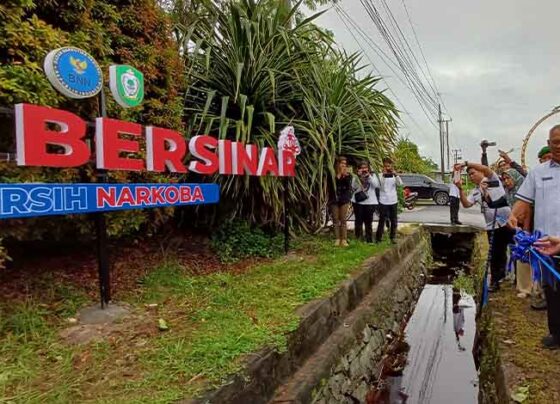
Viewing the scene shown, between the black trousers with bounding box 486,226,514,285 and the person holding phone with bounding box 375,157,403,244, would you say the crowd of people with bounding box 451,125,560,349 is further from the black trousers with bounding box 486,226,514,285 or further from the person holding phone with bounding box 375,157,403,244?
the person holding phone with bounding box 375,157,403,244

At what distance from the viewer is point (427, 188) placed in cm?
2162

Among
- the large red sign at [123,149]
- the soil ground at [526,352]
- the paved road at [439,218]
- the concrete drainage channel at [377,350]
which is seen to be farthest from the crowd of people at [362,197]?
the paved road at [439,218]

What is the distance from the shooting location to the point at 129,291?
3918 millimetres

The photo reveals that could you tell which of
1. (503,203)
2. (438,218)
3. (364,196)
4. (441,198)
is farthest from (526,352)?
(441,198)

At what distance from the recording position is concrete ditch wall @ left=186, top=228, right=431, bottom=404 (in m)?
2.68

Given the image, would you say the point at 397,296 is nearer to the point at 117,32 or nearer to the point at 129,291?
the point at 129,291

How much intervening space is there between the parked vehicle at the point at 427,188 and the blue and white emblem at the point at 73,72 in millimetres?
19615

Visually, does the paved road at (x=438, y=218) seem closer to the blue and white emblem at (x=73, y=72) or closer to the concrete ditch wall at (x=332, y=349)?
A: the concrete ditch wall at (x=332, y=349)

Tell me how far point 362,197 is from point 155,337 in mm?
4650

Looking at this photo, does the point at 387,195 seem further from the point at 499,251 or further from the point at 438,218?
the point at 438,218

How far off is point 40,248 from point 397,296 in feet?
15.5

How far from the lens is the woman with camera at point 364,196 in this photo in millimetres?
6797

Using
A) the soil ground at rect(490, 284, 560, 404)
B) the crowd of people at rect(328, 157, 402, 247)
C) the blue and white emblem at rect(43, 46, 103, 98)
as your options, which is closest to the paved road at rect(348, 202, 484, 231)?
the crowd of people at rect(328, 157, 402, 247)

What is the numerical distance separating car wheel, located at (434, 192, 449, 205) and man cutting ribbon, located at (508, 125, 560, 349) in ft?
61.6
